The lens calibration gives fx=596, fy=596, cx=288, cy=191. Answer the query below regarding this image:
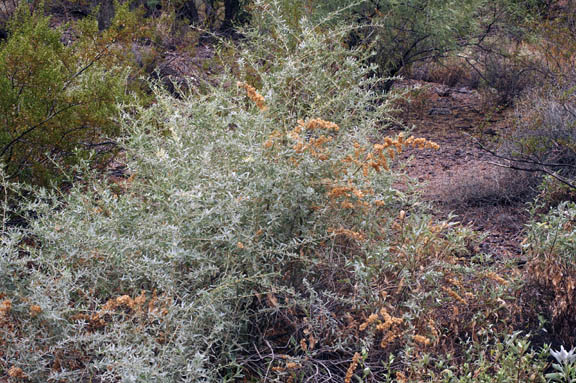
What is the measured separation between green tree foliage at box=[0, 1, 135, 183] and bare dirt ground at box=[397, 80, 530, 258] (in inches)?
80.1

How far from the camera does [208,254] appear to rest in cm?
259

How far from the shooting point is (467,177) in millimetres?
4949

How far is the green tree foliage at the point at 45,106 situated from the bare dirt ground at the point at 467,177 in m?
2.03

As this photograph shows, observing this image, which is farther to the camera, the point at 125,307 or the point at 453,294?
the point at 453,294

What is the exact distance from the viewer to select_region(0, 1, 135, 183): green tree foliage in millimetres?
3500

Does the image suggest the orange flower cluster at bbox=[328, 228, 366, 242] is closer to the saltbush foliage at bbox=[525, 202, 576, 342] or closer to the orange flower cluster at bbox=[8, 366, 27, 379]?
the saltbush foliage at bbox=[525, 202, 576, 342]

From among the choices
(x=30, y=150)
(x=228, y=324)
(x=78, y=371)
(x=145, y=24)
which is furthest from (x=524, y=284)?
(x=145, y=24)

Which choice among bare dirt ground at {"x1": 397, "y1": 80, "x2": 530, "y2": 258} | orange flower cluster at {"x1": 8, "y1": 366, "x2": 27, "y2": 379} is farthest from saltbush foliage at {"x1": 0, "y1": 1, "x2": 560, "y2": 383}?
bare dirt ground at {"x1": 397, "y1": 80, "x2": 530, "y2": 258}

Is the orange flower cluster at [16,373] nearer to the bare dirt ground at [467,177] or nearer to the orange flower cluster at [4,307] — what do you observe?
the orange flower cluster at [4,307]

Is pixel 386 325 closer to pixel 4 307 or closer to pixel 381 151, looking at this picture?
pixel 381 151

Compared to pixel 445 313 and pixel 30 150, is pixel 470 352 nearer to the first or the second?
pixel 445 313

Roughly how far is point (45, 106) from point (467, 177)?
3.27 m

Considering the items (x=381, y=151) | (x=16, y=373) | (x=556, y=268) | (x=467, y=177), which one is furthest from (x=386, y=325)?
(x=467, y=177)

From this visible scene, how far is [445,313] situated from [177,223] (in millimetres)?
1337
